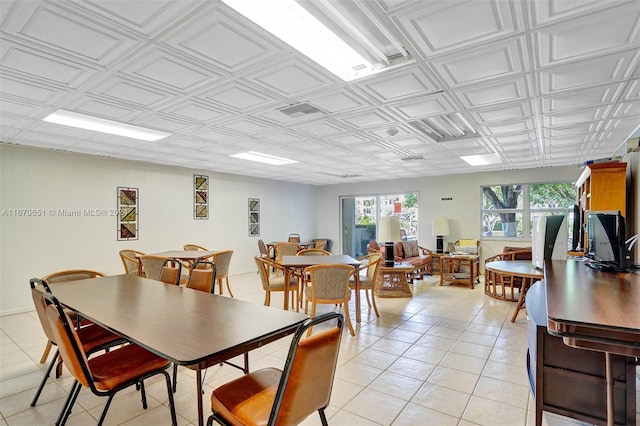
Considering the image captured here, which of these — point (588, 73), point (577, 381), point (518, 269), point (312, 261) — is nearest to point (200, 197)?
point (312, 261)

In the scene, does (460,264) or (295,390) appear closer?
(295,390)

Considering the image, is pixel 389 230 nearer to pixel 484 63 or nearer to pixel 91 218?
pixel 484 63

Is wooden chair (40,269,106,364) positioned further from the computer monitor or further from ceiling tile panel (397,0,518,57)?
the computer monitor

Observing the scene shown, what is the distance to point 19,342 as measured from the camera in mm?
3648

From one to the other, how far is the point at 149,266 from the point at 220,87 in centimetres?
292

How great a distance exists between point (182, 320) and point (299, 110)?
7.66 feet

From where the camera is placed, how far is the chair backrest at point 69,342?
1.60m

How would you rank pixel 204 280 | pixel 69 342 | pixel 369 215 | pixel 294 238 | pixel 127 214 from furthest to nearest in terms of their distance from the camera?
pixel 369 215 → pixel 294 238 → pixel 127 214 → pixel 204 280 → pixel 69 342

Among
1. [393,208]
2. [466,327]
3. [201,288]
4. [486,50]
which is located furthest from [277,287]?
[393,208]

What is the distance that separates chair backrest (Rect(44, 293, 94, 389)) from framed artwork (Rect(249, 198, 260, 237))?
266 inches

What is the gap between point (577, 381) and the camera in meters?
1.64

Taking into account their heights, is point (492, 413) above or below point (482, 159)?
below

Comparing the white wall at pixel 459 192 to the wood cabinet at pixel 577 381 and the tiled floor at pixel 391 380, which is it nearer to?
the tiled floor at pixel 391 380

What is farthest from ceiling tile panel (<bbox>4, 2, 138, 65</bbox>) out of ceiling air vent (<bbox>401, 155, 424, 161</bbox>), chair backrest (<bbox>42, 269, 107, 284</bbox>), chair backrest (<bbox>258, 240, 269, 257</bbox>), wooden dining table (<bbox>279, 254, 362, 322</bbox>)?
chair backrest (<bbox>258, 240, 269, 257</bbox>)
